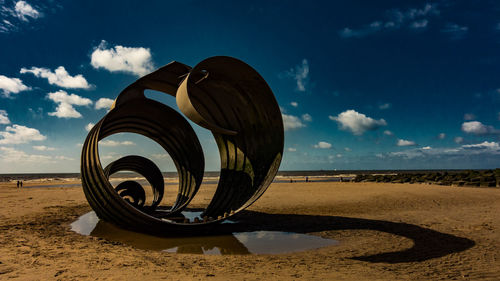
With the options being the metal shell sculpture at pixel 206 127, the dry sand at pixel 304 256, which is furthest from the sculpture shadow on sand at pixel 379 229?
the metal shell sculpture at pixel 206 127

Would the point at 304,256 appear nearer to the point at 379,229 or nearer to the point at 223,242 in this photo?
the point at 223,242

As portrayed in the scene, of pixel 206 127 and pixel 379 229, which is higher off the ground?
pixel 206 127

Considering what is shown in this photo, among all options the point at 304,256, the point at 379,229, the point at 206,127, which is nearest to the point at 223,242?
the point at 304,256

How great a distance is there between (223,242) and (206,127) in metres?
3.39

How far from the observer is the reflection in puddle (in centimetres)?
708

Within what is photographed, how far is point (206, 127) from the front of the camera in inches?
346

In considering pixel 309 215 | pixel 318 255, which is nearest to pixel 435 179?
pixel 309 215

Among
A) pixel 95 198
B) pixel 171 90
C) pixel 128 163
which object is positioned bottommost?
pixel 95 198

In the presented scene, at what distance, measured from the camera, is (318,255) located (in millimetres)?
6555

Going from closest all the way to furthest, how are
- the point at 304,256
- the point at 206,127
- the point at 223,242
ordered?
the point at 304,256 < the point at 223,242 < the point at 206,127

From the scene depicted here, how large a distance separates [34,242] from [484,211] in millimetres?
16351

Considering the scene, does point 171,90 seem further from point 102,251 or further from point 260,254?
point 260,254

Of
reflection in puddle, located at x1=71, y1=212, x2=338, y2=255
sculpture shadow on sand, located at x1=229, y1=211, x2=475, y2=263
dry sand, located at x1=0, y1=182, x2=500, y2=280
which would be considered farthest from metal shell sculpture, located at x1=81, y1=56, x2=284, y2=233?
sculpture shadow on sand, located at x1=229, y1=211, x2=475, y2=263

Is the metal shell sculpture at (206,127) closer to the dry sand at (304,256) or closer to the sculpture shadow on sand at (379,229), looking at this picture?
the dry sand at (304,256)
